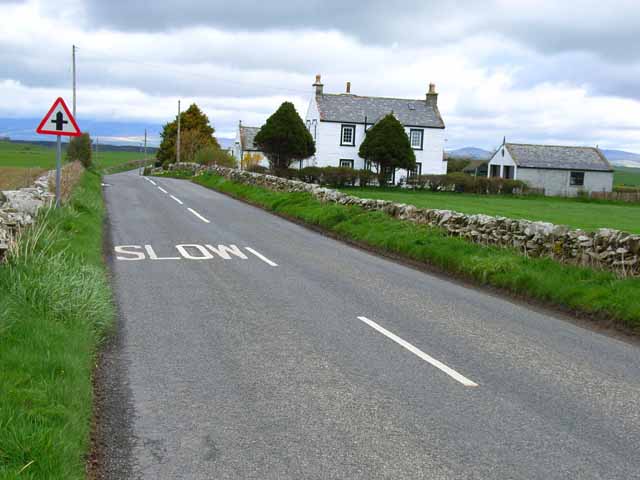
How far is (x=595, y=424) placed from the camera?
18.4 feet

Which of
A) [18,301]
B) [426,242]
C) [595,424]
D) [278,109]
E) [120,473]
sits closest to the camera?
[120,473]

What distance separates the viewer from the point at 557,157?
62.0 meters

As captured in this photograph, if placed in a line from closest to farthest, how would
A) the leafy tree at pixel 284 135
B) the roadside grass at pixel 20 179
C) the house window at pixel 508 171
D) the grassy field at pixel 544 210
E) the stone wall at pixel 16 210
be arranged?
the stone wall at pixel 16 210 → the roadside grass at pixel 20 179 → the grassy field at pixel 544 210 → the leafy tree at pixel 284 135 → the house window at pixel 508 171

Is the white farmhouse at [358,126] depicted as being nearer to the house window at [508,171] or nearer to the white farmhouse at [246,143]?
the house window at [508,171]

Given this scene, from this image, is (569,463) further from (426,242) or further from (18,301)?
(426,242)

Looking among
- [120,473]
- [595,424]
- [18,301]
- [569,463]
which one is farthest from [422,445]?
[18,301]

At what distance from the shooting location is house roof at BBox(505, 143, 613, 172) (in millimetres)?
60719

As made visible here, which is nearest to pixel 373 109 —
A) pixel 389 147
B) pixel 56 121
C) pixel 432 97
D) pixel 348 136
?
pixel 348 136

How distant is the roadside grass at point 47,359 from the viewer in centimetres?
433

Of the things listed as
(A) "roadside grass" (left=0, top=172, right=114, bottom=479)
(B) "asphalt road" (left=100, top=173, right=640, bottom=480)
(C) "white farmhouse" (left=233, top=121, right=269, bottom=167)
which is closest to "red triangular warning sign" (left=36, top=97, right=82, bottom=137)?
(A) "roadside grass" (left=0, top=172, right=114, bottom=479)

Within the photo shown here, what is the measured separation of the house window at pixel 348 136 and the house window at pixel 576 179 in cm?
2046

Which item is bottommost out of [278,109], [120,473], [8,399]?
[120,473]

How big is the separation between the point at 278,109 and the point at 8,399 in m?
46.4

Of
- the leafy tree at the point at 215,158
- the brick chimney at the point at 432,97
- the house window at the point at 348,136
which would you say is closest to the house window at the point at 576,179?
the brick chimney at the point at 432,97
